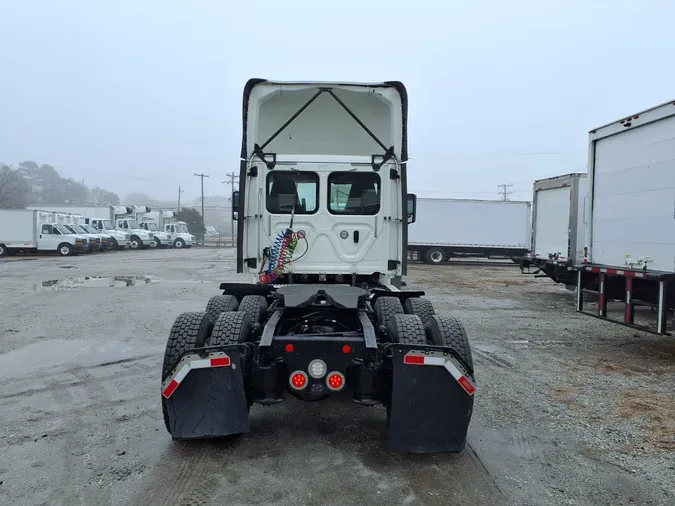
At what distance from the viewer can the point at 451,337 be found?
3910 mm

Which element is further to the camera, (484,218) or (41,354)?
(484,218)

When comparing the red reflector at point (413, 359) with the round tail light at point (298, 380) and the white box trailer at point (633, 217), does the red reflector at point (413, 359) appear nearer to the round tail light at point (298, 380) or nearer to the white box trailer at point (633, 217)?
the round tail light at point (298, 380)

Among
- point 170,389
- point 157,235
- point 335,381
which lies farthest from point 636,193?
point 157,235

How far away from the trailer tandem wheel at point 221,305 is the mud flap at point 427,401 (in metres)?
2.16

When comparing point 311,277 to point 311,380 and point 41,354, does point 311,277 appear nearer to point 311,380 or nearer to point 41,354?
point 311,380

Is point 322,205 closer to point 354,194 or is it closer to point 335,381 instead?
point 354,194

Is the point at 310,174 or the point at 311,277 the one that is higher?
the point at 310,174

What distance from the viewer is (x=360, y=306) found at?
15.2ft

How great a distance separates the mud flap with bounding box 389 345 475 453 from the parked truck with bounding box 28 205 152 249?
36333 millimetres

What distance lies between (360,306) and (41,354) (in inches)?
200

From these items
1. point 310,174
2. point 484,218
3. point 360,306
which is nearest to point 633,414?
point 360,306

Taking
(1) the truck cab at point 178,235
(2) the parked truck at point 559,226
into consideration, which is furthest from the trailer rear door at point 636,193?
(1) the truck cab at point 178,235

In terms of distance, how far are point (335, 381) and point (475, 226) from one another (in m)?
23.9

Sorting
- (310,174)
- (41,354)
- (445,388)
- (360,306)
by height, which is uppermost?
(310,174)
